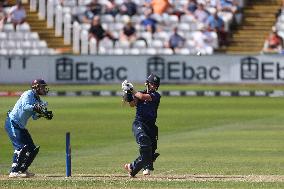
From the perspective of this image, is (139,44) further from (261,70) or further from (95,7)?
(261,70)

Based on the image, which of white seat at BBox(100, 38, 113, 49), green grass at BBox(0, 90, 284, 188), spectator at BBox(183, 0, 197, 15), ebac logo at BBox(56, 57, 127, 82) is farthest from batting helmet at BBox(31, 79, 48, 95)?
spectator at BBox(183, 0, 197, 15)

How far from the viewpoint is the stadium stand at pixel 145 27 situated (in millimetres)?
44469

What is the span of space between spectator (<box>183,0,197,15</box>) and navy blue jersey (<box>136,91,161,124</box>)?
88.9 ft

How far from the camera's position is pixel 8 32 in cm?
4603

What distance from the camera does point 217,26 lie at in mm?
44781

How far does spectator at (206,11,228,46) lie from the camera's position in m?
44.6

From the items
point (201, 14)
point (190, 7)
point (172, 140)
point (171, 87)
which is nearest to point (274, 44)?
point (201, 14)

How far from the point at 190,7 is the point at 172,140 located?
20001 millimetres

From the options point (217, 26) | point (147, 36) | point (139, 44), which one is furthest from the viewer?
point (217, 26)

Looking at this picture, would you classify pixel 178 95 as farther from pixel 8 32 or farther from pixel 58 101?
pixel 8 32

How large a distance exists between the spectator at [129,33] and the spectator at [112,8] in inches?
49.5

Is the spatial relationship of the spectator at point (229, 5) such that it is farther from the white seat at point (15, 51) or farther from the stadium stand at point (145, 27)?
the white seat at point (15, 51)

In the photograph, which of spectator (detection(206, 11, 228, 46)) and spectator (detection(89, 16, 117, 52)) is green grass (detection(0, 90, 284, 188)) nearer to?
spectator (detection(206, 11, 228, 46))

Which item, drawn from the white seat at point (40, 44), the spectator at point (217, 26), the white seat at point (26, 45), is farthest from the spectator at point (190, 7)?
the white seat at point (26, 45)
